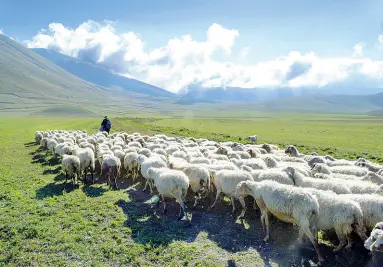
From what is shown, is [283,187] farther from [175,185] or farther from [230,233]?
[175,185]

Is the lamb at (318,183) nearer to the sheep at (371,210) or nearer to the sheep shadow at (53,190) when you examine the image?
the sheep at (371,210)

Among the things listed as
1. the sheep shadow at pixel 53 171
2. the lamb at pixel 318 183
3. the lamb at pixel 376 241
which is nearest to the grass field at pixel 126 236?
the lamb at pixel 376 241

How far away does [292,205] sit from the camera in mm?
9836

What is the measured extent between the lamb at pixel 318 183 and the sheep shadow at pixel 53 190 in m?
12.4

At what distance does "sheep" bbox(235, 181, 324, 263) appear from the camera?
9469mm

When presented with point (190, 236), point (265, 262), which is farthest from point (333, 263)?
point (190, 236)

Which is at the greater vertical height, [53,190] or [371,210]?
[371,210]

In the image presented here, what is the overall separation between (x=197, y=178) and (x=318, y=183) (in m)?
5.68

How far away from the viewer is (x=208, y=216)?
508 inches

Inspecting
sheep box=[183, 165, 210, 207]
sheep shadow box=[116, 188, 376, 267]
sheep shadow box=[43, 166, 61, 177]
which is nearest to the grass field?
sheep shadow box=[116, 188, 376, 267]

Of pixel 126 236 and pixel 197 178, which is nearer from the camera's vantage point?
pixel 126 236

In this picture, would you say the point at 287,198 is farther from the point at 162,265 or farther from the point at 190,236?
the point at 162,265

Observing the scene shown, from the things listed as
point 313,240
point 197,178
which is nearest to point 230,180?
point 197,178

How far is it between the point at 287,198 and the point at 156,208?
6588 mm
